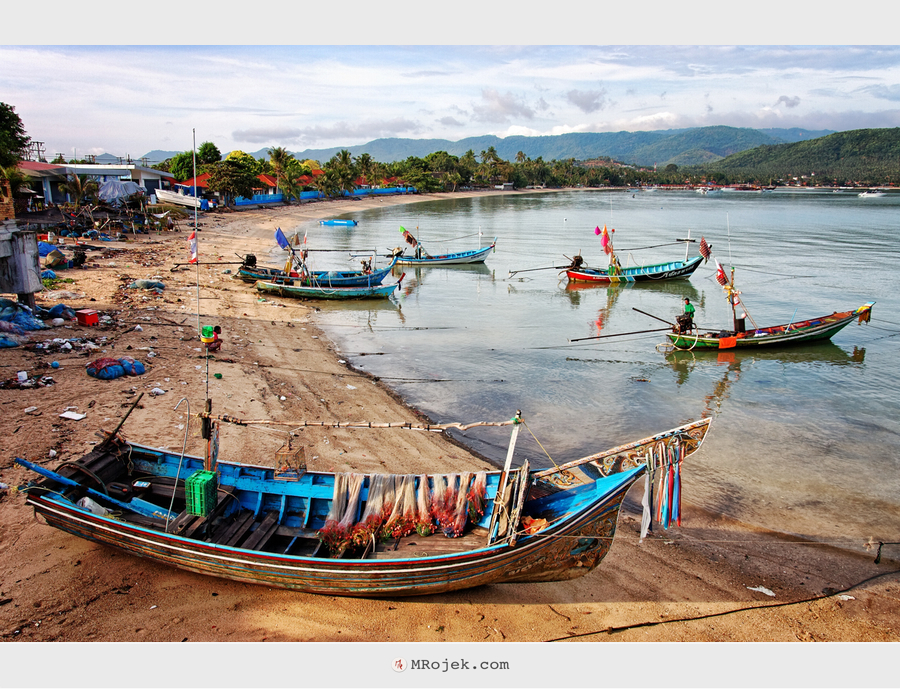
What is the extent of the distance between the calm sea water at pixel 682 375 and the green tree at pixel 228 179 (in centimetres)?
1826

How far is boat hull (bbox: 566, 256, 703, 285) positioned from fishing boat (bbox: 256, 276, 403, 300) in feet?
38.9

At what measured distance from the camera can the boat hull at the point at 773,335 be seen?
1895cm

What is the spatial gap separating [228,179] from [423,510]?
50.0 meters

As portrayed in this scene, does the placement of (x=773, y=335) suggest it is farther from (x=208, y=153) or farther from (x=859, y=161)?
(x=859, y=161)

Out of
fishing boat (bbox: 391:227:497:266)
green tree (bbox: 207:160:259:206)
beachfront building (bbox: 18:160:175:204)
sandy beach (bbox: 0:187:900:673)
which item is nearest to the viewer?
sandy beach (bbox: 0:187:900:673)

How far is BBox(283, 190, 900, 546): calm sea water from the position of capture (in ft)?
36.2

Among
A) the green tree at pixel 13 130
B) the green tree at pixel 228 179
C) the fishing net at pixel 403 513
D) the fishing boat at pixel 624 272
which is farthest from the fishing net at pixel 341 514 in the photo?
the green tree at pixel 228 179

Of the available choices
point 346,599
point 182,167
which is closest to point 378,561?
point 346,599

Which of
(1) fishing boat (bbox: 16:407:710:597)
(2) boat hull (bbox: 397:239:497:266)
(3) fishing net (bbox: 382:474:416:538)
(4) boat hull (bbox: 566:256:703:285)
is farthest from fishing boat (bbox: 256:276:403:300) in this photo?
(3) fishing net (bbox: 382:474:416:538)

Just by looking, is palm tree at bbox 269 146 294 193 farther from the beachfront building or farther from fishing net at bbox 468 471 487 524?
fishing net at bbox 468 471 487 524

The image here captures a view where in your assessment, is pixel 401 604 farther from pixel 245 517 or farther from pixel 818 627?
pixel 818 627

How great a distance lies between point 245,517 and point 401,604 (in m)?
2.38

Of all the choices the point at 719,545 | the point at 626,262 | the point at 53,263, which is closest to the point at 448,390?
the point at 719,545

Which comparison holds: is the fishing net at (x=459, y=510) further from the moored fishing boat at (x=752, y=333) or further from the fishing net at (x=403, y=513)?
the moored fishing boat at (x=752, y=333)
